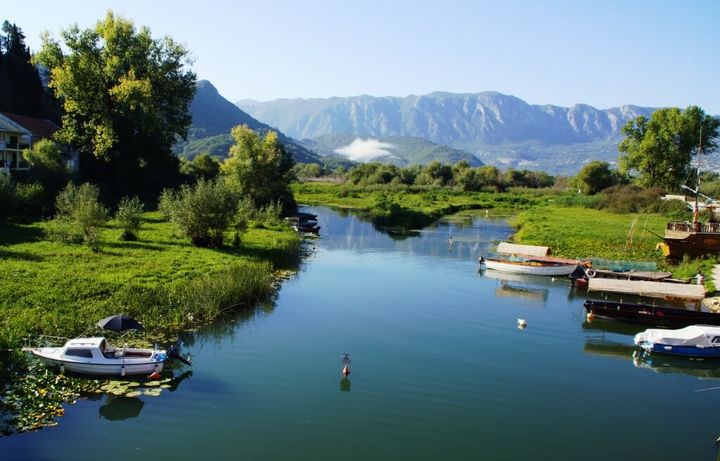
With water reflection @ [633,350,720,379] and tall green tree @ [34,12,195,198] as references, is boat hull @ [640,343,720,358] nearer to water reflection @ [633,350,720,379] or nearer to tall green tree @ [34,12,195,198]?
water reflection @ [633,350,720,379]

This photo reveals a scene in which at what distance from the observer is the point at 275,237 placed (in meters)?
54.2

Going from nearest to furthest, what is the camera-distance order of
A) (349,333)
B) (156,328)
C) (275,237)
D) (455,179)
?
(156,328) → (349,333) → (275,237) → (455,179)

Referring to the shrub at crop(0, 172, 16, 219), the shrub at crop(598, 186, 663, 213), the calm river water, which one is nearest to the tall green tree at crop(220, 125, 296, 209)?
the shrub at crop(0, 172, 16, 219)

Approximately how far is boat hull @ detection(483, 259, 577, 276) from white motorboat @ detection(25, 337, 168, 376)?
33810mm

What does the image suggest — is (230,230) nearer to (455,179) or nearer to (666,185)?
(666,185)

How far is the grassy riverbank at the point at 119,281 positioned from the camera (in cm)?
2585

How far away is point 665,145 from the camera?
108 m

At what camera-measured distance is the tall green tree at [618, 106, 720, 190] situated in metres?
108

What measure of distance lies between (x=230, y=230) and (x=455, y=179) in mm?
135874

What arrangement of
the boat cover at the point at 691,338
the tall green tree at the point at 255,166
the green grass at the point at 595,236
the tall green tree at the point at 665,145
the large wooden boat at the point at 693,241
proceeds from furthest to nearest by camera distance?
the tall green tree at the point at 665,145 < the tall green tree at the point at 255,166 < the green grass at the point at 595,236 < the large wooden boat at the point at 693,241 < the boat cover at the point at 691,338

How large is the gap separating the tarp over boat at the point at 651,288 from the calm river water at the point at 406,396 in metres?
5.37

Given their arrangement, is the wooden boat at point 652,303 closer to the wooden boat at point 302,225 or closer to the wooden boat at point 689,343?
the wooden boat at point 689,343

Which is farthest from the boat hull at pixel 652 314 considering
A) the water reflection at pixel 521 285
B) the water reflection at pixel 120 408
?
the water reflection at pixel 120 408

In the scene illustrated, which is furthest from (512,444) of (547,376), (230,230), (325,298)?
(230,230)
